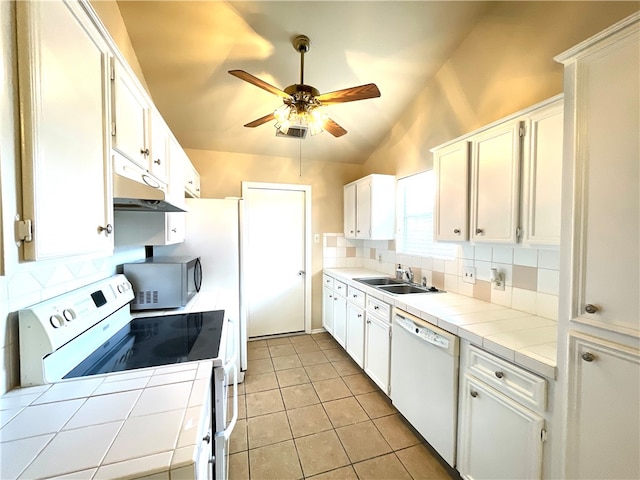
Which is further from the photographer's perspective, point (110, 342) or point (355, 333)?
point (355, 333)

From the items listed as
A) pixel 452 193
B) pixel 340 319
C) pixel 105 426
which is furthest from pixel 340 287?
pixel 105 426

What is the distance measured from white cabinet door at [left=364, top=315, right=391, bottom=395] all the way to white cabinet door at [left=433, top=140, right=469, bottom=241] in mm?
888

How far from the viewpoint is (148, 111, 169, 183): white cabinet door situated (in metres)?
1.44

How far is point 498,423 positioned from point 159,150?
2335 millimetres

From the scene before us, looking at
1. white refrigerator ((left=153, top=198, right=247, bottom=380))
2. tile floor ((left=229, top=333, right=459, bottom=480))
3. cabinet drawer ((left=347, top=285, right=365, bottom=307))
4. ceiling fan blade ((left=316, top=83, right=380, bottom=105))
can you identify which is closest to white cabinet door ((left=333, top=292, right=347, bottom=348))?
cabinet drawer ((left=347, top=285, right=365, bottom=307))

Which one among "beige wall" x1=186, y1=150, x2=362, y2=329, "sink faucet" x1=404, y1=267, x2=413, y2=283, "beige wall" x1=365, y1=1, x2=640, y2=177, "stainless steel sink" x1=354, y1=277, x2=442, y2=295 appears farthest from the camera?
"beige wall" x1=186, y1=150, x2=362, y2=329

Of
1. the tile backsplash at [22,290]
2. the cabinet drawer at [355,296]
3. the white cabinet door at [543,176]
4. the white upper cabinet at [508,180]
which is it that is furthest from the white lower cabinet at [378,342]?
the tile backsplash at [22,290]

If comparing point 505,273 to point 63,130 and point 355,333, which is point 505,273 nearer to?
point 355,333

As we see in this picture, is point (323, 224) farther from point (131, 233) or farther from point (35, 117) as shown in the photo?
point (35, 117)

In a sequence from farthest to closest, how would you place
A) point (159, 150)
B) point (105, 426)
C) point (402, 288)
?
point (402, 288) → point (159, 150) → point (105, 426)

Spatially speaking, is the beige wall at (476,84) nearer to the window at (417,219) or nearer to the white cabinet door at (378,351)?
the window at (417,219)

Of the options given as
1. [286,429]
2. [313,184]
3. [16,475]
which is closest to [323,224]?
[313,184]

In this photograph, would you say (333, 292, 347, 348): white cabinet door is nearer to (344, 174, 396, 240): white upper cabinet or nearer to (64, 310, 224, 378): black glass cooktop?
(344, 174, 396, 240): white upper cabinet

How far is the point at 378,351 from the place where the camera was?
2240 millimetres
